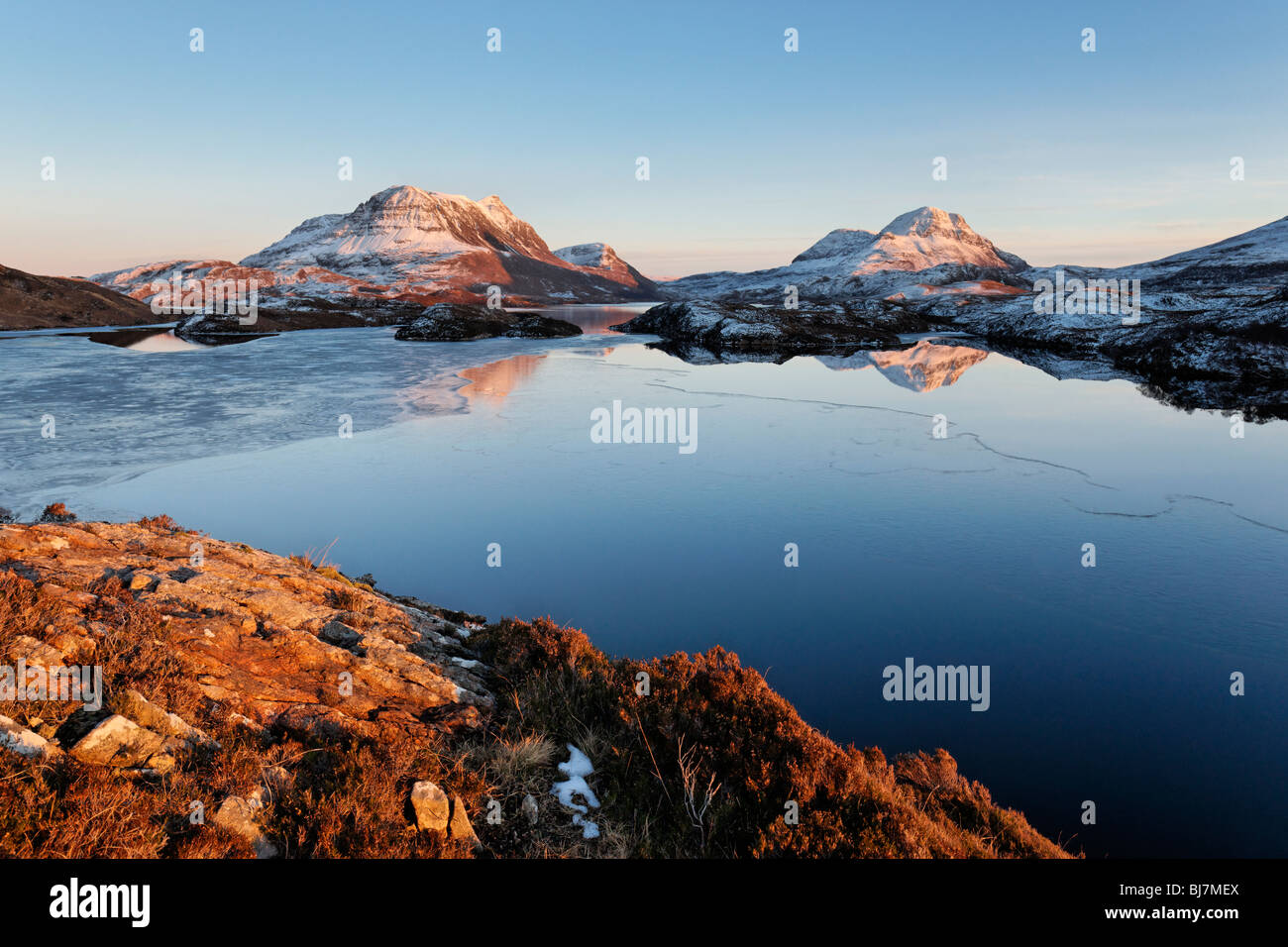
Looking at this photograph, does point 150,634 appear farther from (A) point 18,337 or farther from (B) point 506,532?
(A) point 18,337

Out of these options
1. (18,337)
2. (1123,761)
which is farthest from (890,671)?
(18,337)

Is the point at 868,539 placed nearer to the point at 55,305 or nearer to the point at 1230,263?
Result: the point at 55,305

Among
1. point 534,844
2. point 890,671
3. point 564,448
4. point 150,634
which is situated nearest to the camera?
point 534,844

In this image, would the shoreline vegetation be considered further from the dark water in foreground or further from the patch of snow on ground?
the dark water in foreground

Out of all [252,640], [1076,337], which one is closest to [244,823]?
[252,640]

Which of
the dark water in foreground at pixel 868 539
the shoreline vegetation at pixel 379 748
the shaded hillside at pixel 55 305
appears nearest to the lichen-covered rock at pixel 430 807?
the shoreline vegetation at pixel 379 748

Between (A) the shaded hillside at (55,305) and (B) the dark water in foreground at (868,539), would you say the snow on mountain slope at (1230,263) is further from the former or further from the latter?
(A) the shaded hillside at (55,305)
